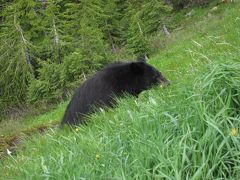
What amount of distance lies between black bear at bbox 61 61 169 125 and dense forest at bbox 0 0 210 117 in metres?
11.9

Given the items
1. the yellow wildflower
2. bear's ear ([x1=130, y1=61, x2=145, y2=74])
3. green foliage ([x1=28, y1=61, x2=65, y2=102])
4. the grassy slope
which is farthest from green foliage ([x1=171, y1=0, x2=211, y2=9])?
the yellow wildflower

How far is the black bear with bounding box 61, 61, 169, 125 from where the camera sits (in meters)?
8.16

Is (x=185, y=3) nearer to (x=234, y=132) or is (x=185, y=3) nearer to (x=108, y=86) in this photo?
(x=108, y=86)

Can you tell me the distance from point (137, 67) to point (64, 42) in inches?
683

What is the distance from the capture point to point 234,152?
3.86 m

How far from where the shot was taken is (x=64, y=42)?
25.9 meters

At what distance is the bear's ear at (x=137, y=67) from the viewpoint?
9.09m

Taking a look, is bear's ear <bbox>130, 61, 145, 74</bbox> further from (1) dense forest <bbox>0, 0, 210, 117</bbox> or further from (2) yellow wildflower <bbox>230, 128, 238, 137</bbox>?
(1) dense forest <bbox>0, 0, 210, 117</bbox>

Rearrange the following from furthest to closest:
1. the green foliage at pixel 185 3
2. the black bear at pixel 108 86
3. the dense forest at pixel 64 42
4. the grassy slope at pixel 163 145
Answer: the green foliage at pixel 185 3 → the dense forest at pixel 64 42 → the black bear at pixel 108 86 → the grassy slope at pixel 163 145

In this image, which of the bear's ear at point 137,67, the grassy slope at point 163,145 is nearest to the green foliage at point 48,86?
the bear's ear at point 137,67

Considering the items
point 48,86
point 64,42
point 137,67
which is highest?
point 137,67

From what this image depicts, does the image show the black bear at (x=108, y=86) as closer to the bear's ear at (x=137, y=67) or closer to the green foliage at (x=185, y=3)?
the bear's ear at (x=137, y=67)

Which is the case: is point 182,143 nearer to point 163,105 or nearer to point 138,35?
point 163,105

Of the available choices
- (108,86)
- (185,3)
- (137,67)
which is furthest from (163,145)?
(185,3)
